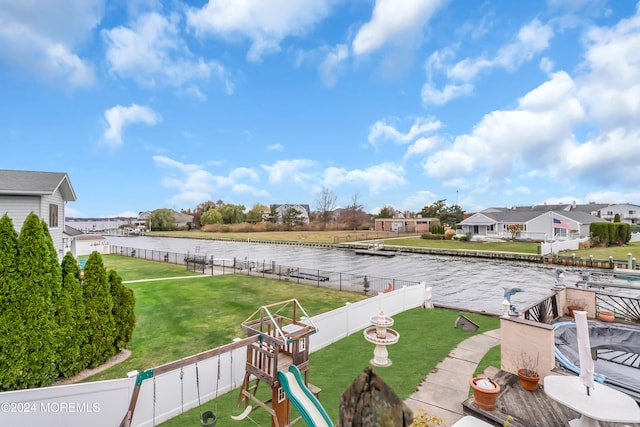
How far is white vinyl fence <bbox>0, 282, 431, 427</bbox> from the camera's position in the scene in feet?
15.5

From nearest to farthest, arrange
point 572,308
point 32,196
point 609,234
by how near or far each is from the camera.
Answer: point 572,308
point 32,196
point 609,234

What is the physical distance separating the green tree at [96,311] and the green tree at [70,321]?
162mm

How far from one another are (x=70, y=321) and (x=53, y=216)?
12965 mm

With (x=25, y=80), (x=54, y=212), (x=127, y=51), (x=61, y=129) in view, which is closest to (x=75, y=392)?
(x=54, y=212)

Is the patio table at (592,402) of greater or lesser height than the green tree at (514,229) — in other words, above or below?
below

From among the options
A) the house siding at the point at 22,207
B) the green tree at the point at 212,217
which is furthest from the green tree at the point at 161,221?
the house siding at the point at 22,207

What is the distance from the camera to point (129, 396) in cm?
546

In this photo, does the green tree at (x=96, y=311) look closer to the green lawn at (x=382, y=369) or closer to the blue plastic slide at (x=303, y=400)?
the green lawn at (x=382, y=369)

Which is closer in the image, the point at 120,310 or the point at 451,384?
the point at 451,384

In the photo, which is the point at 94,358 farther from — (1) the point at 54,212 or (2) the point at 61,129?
(2) the point at 61,129

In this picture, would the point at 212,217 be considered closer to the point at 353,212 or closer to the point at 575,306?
the point at 353,212

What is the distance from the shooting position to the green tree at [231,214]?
10162 cm

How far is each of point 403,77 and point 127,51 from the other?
80.0ft

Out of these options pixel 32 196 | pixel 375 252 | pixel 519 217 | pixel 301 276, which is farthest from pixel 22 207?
pixel 519 217
